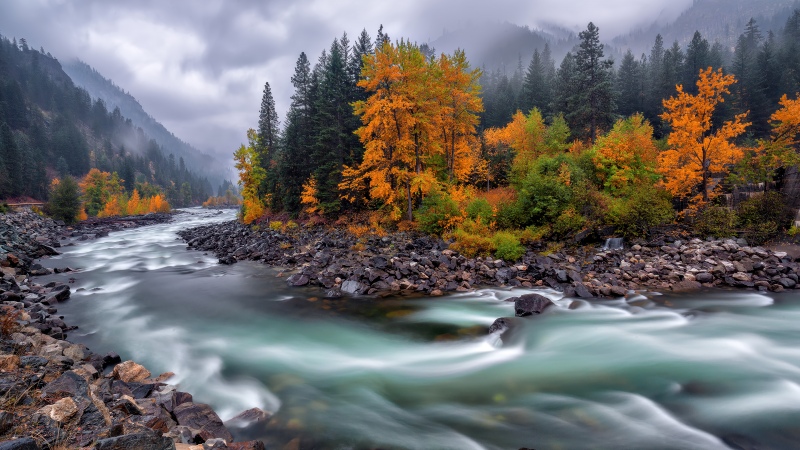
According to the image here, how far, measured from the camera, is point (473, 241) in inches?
756

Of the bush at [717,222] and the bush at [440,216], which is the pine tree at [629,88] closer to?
the bush at [717,222]

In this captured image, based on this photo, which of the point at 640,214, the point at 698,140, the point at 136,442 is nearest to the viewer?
the point at 136,442

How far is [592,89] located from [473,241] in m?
29.6

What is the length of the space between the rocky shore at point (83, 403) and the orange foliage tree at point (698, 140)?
2295cm

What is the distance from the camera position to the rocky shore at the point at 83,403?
3.95 m

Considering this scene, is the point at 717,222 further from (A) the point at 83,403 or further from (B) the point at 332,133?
(B) the point at 332,133

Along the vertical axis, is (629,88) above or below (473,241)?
above

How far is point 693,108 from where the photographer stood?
770 inches

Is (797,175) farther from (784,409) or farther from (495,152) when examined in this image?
(495,152)

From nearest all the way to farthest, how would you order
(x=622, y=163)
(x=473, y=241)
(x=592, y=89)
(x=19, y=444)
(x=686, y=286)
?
(x=19, y=444)
(x=686, y=286)
(x=473, y=241)
(x=622, y=163)
(x=592, y=89)

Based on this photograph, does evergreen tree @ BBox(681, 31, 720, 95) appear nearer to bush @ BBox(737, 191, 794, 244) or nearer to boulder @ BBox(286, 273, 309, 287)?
bush @ BBox(737, 191, 794, 244)

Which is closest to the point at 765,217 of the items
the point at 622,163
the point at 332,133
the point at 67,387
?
the point at 622,163

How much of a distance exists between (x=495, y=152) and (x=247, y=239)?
25811 millimetres

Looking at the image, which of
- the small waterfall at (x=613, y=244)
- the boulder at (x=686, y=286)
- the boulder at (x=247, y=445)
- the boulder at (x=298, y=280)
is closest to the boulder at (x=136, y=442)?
the boulder at (x=247, y=445)
